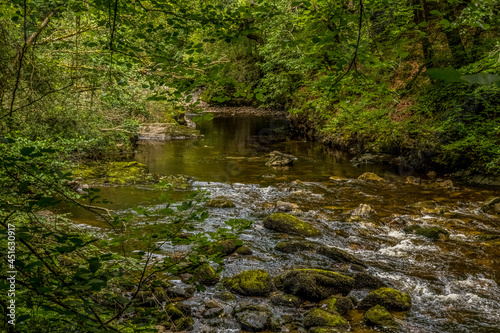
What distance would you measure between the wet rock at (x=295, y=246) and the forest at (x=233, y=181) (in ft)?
0.13

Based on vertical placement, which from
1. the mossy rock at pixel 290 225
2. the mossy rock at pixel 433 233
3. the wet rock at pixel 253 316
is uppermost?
the mossy rock at pixel 433 233

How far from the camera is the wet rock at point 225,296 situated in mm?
5480

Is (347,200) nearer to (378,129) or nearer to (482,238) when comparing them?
(482,238)

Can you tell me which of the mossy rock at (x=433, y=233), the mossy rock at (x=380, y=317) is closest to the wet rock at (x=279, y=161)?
the mossy rock at (x=433, y=233)

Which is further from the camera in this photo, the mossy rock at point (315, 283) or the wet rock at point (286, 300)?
the mossy rock at point (315, 283)

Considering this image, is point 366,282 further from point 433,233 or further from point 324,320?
point 433,233

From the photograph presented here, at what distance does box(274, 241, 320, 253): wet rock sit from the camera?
283 inches

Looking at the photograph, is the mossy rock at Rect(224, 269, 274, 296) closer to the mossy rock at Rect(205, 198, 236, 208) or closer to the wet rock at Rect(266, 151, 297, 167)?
the mossy rock at Rect(205, 198, 236, 208)

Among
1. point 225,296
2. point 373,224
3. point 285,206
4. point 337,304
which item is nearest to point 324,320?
point 337,304

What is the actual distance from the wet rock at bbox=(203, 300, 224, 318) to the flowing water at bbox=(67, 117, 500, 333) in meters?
0.17

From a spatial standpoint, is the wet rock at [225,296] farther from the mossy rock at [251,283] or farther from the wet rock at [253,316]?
the wet rock at [253,316]

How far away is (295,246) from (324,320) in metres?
2.50

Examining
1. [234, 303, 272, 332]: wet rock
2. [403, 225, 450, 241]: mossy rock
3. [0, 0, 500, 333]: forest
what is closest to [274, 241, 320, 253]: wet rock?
[0, 0, 500, 333]: forest

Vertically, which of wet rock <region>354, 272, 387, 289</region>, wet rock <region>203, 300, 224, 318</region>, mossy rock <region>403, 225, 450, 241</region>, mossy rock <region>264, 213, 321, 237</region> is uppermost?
mossy rock <region>403, 225, 450, 241</region>
